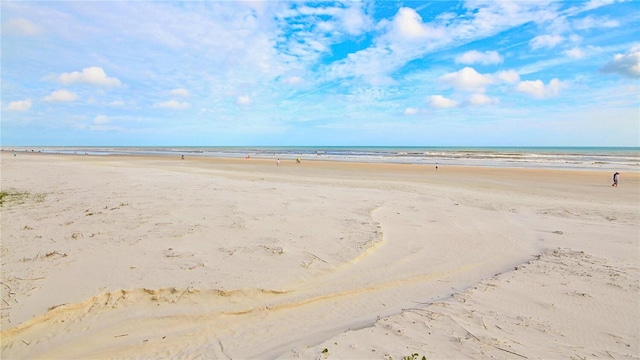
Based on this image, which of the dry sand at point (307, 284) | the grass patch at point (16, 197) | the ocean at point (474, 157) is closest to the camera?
the dry sand at point (307, 284)

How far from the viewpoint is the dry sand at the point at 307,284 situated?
13.6 ft

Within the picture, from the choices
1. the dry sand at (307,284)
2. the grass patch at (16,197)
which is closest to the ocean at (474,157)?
the dry sand at (307,284)

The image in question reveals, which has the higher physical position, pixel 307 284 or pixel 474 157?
pixel 474 157

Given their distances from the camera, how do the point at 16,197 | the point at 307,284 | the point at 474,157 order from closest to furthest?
the point at 307,284 → the point at 16,197 → the point at 474,157

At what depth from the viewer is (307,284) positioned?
18.9 feet

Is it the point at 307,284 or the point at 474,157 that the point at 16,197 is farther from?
the point at 474,157

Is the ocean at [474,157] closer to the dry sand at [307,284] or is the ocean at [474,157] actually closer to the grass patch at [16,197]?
the dry sand at [307,284]

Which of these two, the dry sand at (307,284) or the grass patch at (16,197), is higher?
the grass patch at (16,197)

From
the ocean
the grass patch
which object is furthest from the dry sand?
the ocean

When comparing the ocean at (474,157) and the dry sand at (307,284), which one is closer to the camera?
the dry sand at (307,284)

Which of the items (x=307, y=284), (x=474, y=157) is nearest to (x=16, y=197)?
(x=307, y=284)

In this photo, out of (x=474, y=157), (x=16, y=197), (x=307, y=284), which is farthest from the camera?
(x=474, y=157)

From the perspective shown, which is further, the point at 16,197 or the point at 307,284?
the point at 16,197

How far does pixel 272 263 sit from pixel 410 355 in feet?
10.6
